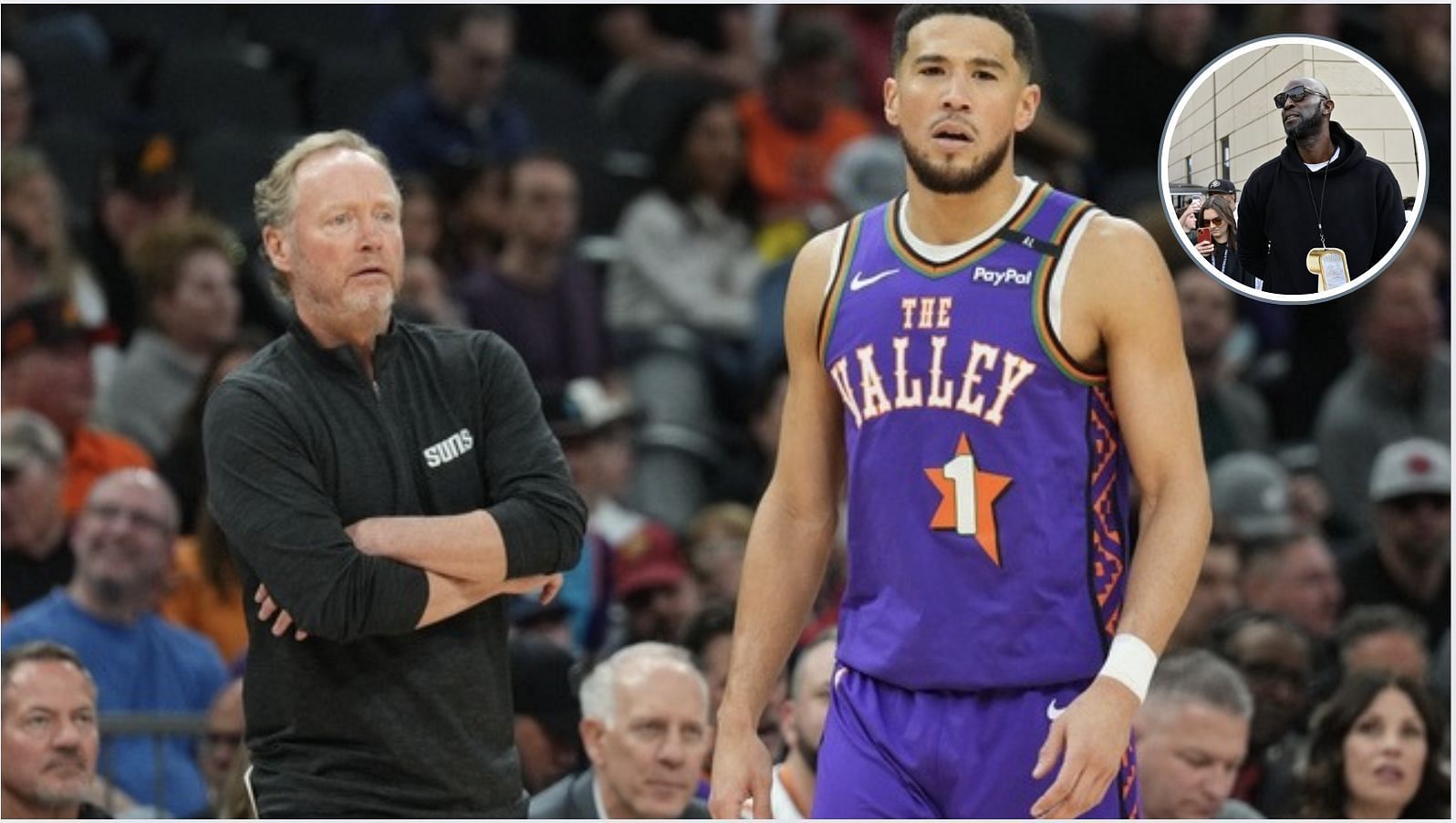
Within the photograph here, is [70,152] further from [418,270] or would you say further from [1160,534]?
[1160,534]

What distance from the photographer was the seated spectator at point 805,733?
6.44 metres

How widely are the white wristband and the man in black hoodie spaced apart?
695mm

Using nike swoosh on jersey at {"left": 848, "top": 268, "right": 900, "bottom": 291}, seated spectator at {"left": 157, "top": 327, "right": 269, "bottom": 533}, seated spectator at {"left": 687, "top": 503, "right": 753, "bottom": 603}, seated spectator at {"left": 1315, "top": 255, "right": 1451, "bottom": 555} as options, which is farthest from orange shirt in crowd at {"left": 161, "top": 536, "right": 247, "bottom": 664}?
seated spectator at {"left": 1315, "top": 255, "right": 1451, "bottom": 555}

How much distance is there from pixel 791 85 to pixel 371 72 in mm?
1945

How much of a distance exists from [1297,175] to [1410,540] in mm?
5616

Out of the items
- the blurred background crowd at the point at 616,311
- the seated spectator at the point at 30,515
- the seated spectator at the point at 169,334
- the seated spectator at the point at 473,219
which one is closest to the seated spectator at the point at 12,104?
the blurred background crowd at the point at 616,311

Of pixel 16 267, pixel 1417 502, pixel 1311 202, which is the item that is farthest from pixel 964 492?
pixel 1417 502

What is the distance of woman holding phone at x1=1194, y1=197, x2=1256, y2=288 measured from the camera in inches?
173

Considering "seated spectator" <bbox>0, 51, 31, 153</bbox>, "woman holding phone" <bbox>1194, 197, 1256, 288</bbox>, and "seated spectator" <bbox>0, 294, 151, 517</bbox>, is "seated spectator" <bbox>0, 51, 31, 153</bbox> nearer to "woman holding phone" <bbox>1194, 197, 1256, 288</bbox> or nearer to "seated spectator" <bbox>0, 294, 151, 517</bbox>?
"seated spectator" <bbox>0, 294, 151, 517</bbox>

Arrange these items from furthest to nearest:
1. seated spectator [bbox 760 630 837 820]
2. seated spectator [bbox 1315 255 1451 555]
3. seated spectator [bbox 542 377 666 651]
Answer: seated spectator [bbox 1315 255 1451 555] < seated spectator [bbox 542 377 666 651] < seated spectator [bbox 760 630 837 820]

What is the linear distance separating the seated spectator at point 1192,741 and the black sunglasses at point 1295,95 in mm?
2793

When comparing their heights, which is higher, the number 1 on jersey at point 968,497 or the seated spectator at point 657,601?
the number 1 on jersey at point 968,497

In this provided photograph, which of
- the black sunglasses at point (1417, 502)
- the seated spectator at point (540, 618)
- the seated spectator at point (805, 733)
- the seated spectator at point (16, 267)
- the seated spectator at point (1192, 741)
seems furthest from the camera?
the black sunglasses at point (1417, 502)

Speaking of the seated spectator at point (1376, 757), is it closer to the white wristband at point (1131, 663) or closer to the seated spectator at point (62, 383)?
the white wristband at point (1131, 663)
